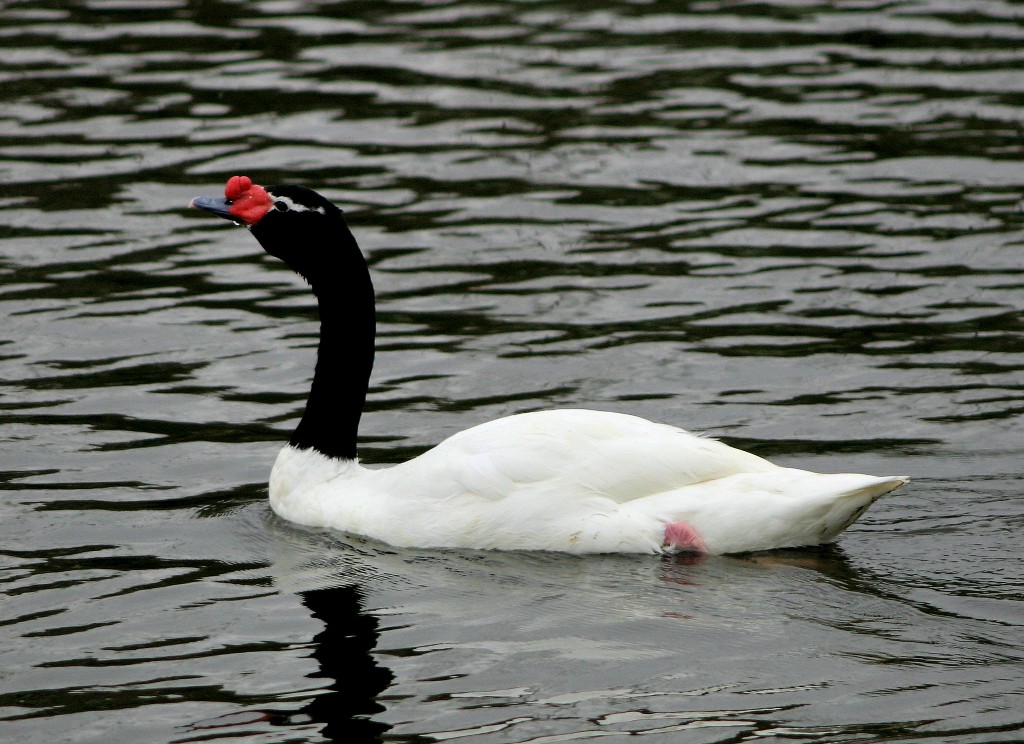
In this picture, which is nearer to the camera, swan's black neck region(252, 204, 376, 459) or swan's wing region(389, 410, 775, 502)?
swan's wing region(389, 410, 775, 502)

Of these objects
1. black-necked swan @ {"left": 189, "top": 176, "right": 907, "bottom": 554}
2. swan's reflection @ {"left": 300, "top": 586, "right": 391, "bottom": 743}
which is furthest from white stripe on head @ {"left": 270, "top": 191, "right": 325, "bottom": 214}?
swan's reflection @ {"left": 300, "top": 586, "right": 391, "bottom": 743}

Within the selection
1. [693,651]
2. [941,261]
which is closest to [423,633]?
[693,651]

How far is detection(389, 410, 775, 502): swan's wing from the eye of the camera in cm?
852

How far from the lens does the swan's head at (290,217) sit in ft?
30.9

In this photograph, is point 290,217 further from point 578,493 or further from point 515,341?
point 515,341

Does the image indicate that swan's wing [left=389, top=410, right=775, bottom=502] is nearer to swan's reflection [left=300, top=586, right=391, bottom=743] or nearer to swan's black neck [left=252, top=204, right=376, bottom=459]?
swan's black neck [left=252, top=204, right=376, bottom=459]

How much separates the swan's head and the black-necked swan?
0.76 ft

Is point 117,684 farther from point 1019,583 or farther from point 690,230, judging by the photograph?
point 690,230

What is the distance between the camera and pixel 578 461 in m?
8.56

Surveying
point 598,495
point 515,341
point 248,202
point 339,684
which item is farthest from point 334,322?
point 339,684

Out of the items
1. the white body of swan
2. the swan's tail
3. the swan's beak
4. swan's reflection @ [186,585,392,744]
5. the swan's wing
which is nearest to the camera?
swan's reflection @ [186,585,392,744]

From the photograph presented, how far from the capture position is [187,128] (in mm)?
16828

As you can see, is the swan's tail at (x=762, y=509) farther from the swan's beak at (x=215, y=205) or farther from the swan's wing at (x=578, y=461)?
the swan's beak at (x=215, y=205)

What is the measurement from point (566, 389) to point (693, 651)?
161 inches
